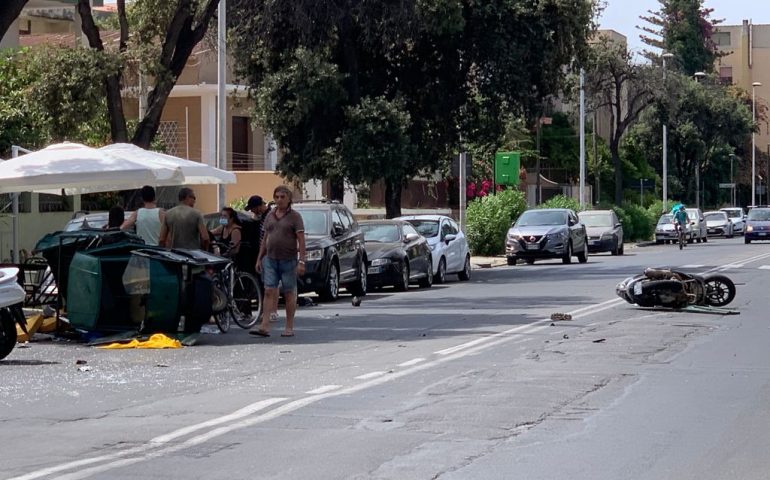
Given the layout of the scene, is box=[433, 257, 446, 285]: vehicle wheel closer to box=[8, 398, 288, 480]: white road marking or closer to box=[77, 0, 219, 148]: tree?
box=[77, 0, 219, 148]: tree

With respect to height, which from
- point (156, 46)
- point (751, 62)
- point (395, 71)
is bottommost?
point (156, 46)

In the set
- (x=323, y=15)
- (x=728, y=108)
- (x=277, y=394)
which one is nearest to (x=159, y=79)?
(x=323, y=15)

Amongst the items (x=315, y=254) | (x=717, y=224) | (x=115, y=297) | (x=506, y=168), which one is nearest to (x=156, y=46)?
(x=315, y=254)

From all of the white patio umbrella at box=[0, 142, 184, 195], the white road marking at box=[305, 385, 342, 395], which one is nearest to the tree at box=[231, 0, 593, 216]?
the white patio umbrella at box=[0, 142, 184, 195]

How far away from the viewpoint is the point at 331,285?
24.3m

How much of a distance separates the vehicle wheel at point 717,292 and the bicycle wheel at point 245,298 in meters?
6.97

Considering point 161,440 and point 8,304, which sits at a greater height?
point 8,304

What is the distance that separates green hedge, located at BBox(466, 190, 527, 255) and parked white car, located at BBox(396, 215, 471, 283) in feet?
43.2

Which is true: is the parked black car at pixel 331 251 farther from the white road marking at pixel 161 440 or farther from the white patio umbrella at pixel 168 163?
the white road marking at pixel 161 440

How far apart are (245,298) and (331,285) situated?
5.72 meters

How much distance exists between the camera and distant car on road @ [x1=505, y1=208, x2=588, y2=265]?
132 ft

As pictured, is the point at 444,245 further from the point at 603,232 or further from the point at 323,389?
the point at 323,389

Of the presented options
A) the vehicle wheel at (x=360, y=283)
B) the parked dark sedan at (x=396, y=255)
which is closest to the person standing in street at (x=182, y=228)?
the vehicle wheel at (x=360, y=283)

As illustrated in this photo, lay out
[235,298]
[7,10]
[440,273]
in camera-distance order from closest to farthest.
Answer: [235,298], [7,10], [440,273]
